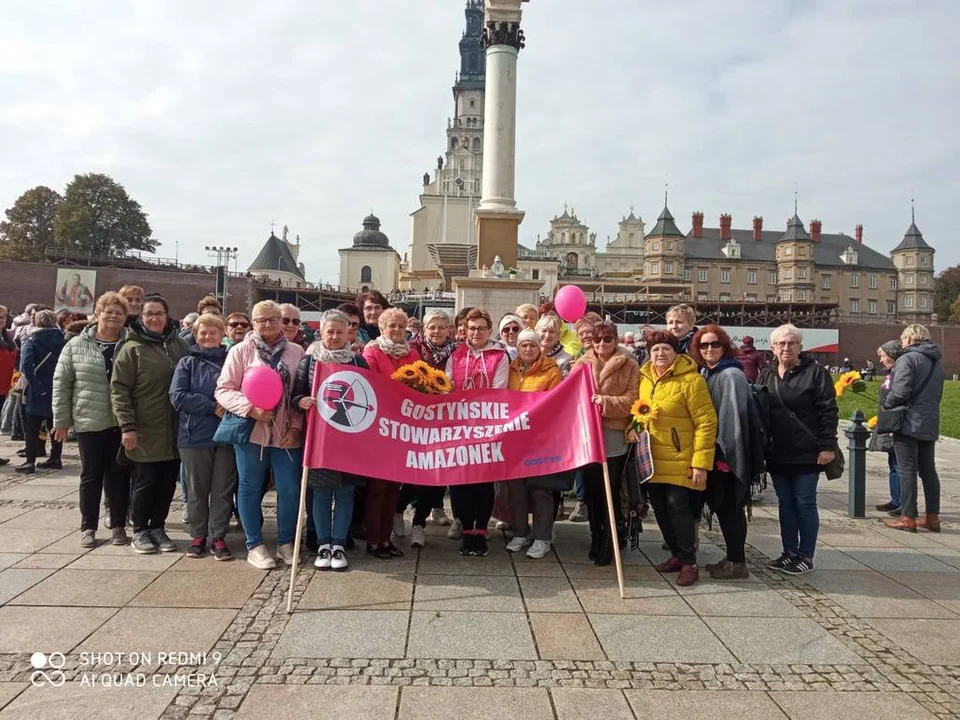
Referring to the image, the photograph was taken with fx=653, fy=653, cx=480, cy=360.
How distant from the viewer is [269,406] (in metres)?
4.77

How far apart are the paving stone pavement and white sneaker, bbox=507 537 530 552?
0.09 meters

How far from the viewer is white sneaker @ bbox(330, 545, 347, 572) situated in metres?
4.89

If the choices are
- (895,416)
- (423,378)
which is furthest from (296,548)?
(895,416)

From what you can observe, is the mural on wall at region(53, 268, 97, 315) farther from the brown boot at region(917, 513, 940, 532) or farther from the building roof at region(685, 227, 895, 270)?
the building roof at region(685, 227, 895, 270)

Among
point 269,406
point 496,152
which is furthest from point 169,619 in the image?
point 496,152

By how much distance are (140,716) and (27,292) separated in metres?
59.3

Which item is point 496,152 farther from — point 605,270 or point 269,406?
point 605,270

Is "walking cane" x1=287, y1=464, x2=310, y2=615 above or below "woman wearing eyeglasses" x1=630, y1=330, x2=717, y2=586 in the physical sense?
below

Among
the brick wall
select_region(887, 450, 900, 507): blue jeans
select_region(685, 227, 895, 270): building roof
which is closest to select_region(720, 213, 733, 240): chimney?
Answer: select_region(685, 227, 895, 270): building roof

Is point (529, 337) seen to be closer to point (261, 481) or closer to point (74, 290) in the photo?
point (261, 481)

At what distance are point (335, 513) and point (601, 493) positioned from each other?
83.6 inches

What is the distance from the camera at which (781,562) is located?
522 centimetres

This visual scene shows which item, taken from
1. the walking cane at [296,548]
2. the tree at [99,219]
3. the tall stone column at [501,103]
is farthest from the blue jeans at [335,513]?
the tree at [99,219]

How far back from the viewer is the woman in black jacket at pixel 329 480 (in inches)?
194
